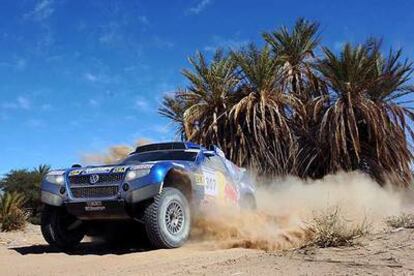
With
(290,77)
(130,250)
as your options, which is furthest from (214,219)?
(290,77)

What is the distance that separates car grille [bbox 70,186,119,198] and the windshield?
1430 millimetres

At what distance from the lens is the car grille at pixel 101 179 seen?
898 cm

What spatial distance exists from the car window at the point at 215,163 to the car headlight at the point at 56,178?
9.00 feet

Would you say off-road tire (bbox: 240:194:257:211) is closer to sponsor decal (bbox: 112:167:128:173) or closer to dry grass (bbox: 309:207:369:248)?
sponsor decal (bbox: 112:167:128:173)

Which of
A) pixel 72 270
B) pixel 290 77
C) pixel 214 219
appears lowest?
pixel 72 270

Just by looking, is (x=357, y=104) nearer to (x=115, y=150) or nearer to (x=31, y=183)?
(x=115, y=150)

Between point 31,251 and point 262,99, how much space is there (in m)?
11.2

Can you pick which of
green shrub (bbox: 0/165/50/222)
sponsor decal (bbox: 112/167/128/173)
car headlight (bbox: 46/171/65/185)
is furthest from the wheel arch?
green shrub (bbox: 0/165/50/222)

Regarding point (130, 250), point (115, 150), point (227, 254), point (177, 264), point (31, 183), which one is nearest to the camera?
point (177, 264)

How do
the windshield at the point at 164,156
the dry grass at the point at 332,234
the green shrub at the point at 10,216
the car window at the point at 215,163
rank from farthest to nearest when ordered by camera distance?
the green shrub at the point at 10,216 → the car window at the point at 215,163 → the windshield at the point at 164,156 → the dry grass at the point at 332,234

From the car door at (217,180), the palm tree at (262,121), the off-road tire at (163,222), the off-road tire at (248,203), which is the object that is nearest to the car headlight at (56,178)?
the off-road tire at (163,222)

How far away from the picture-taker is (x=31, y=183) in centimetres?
2902

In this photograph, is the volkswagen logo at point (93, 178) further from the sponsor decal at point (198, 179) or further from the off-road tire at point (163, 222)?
the sponsor decal at point (198, 179)

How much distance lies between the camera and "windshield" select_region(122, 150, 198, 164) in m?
10.6
